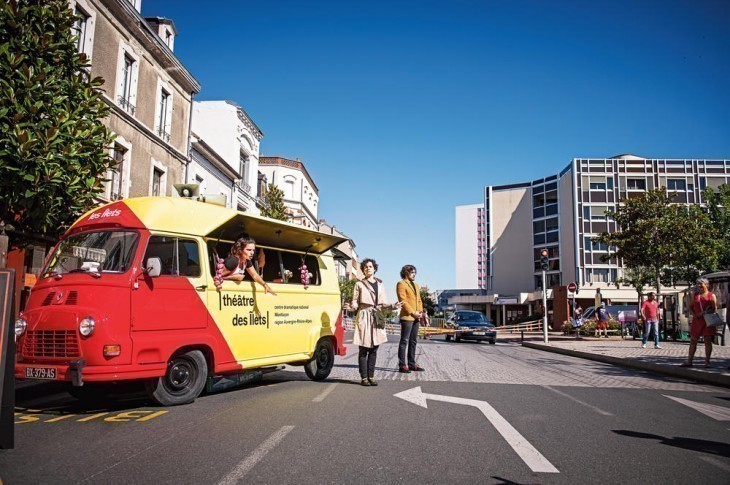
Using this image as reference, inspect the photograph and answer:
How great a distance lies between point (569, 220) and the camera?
217 ft

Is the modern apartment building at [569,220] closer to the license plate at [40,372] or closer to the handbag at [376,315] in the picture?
the handbag at [376,315]

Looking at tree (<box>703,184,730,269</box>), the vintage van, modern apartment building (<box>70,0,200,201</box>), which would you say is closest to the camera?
the vintage van

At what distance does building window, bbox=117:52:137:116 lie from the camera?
1891 cm

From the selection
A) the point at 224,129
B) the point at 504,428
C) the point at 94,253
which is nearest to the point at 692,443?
the point at 504,428

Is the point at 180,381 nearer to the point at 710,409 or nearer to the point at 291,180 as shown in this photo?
the point at 710,409

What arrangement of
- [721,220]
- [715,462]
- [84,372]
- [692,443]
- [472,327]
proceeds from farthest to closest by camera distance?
[721,220], [472,327], [84,372], [692,443], [715,462]

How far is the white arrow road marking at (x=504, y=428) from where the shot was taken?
4292 millimetres

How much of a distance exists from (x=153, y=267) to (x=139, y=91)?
16079 millimetres

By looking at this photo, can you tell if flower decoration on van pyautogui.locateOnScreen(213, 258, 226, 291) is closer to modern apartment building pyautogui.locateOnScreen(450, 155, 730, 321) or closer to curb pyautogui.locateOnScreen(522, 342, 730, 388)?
curb pyautogui.locateOnScreen(522, 342, 730, 388)

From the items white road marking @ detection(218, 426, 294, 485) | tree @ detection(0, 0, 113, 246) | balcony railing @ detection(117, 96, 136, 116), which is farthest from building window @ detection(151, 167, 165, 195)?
white road marking @ detection(218, 426, 294, 485)

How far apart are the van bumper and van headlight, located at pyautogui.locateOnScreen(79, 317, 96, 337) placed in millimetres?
293

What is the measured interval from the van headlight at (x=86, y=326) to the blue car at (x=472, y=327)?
69.3ft

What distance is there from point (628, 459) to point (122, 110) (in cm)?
1838

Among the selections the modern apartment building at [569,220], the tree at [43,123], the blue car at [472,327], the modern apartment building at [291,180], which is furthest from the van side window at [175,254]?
the modern apartment building at [569,220]
